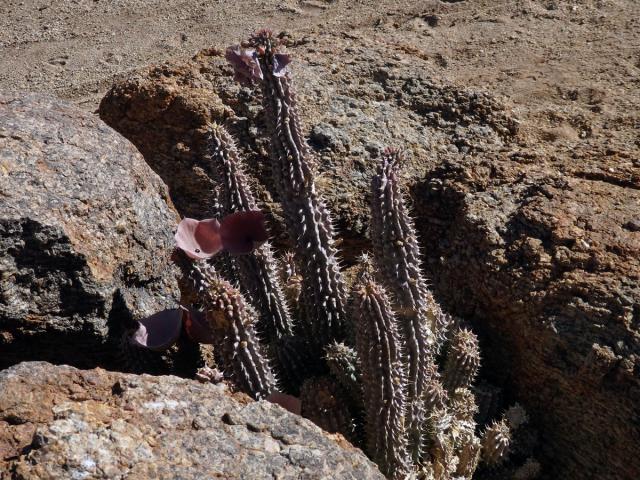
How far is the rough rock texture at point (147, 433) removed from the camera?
189 centimetres

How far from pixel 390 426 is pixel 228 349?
2.20ft

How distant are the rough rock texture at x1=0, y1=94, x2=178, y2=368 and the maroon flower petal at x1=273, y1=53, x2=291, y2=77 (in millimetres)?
857

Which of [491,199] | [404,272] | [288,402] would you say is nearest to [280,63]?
[404,272]

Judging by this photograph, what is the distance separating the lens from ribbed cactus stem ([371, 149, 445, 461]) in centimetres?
279

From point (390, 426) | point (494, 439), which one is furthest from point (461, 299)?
point (390, 426)

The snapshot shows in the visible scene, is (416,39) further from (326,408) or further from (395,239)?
(326,408)

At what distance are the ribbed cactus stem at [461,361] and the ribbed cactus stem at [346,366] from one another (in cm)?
45

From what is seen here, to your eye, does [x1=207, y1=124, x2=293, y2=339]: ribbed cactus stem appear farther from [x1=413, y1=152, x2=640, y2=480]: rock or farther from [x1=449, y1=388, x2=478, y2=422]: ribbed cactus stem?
[x1=413, y1=152, x2=640, y2=480]: rock

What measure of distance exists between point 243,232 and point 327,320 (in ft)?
1.75

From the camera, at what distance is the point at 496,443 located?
308cm

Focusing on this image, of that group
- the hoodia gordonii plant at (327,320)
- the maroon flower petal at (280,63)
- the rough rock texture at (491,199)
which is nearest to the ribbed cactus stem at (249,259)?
the hoodia gordonii plant at (327,320)

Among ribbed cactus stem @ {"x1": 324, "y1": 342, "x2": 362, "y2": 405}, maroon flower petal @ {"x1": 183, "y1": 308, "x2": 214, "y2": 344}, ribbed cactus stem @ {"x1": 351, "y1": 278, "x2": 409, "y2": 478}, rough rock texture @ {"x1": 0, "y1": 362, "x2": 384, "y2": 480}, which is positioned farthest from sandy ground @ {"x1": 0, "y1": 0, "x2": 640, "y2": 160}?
rough rock texture @ {"x1": 0, "y1": 362, "x2": 384, "y2": 480}

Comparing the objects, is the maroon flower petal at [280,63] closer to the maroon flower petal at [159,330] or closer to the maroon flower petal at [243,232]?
the maroon flower petal at [243,232]

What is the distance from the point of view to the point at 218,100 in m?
4.23
